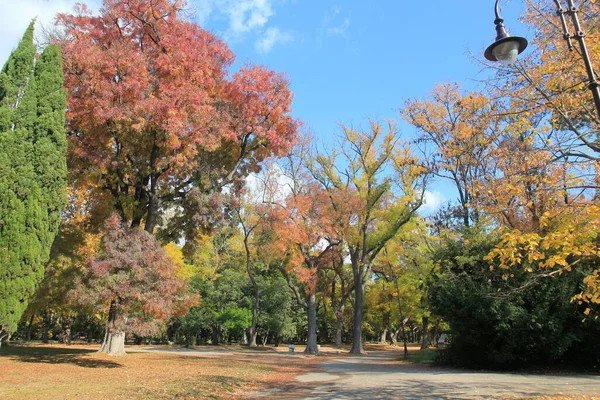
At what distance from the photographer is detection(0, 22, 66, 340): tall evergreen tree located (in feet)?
38.3

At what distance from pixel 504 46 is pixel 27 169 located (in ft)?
42.0

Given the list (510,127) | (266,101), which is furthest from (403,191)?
(510,127)

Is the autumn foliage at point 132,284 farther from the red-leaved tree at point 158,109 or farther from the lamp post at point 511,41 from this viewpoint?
the lamp post at point 511,41

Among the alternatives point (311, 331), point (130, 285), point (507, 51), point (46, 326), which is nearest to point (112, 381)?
point (130, 285)

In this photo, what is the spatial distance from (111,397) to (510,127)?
9548 millimetres

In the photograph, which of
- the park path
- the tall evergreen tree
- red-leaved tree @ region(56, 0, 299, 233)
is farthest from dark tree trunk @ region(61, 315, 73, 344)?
the park path

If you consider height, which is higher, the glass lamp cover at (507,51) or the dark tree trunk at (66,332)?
the glass lamp cover at (507,51)

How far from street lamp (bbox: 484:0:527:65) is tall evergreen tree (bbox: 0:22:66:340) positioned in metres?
12.6

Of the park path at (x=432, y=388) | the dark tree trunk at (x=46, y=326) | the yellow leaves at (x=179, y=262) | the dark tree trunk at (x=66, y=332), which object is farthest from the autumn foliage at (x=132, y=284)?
the dark tree trunk at (x=66, y=332)

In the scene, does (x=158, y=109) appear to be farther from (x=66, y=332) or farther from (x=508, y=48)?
(x=66, y=332)

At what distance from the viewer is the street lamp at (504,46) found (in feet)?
16.3

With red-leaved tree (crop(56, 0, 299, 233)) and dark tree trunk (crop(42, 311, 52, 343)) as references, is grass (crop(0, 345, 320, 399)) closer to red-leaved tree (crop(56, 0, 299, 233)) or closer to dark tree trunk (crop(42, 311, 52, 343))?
red-leaved tree (crop(56, 0, 299, 233))

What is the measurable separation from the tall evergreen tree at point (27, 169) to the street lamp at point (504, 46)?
12599 mm

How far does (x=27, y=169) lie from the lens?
40.1 feet
